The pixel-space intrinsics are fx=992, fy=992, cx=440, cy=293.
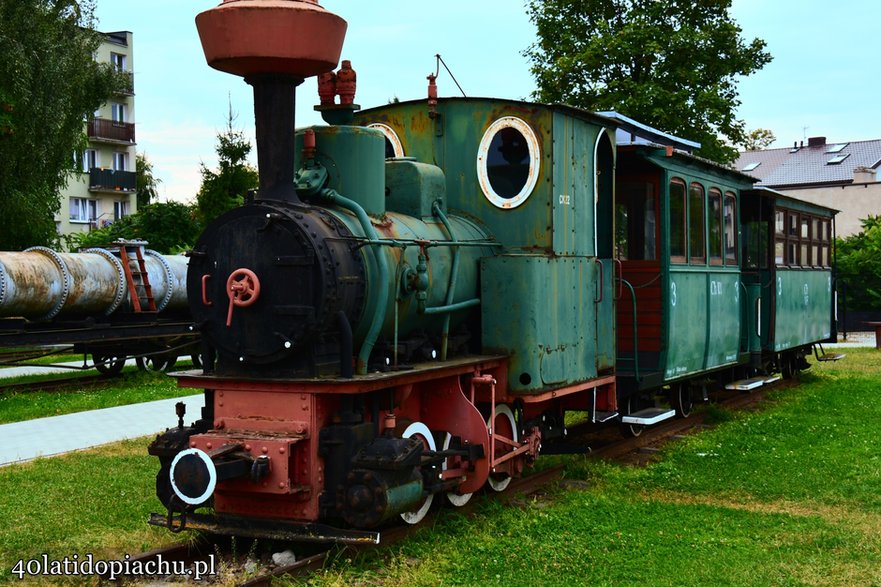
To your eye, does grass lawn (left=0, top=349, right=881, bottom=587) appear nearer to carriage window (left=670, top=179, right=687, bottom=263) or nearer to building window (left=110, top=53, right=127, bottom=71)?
carriage window (left=670, top=179, right=687, bottom=263)

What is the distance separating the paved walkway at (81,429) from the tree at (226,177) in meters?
16.5

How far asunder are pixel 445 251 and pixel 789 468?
447cm

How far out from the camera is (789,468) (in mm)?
9852

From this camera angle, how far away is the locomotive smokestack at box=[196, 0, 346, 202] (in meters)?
6.42

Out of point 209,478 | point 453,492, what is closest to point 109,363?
point 453,492

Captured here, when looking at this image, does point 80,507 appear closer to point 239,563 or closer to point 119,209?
point 239,563

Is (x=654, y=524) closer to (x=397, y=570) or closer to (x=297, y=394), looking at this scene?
(x=397, y=570)

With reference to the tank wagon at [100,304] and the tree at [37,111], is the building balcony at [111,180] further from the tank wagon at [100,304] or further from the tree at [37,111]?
the tank wagon at [100,304]

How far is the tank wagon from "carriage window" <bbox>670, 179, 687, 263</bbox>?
31.9ft

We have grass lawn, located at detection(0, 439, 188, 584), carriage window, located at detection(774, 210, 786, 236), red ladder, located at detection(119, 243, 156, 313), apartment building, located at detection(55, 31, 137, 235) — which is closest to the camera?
grass lawn, located at detection(0, 439, 188, 584)

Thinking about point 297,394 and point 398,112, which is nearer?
point 297,394

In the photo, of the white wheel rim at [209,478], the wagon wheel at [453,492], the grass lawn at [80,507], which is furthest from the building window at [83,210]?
the white wheel rim at [209,478]

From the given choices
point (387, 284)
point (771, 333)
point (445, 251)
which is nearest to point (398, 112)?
point (445, 251)

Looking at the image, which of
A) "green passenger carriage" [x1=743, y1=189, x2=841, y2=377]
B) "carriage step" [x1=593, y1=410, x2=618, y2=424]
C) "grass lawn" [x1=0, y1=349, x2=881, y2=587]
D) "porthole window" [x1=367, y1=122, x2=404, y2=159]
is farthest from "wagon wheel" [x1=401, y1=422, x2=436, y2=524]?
"green passenger carriage" [x1=743, y1=189, x2=841, y2=377]
